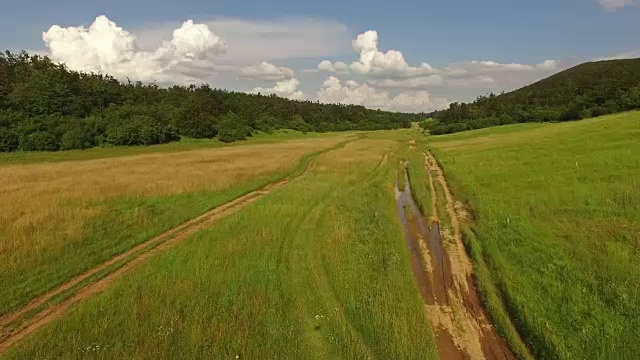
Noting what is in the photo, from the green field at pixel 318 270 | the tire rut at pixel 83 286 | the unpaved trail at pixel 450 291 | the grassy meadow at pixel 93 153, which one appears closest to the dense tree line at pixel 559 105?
the green field at pixel 318 270

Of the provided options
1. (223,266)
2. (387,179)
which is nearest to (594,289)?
(223,266)

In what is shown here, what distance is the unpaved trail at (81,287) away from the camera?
9602 mm

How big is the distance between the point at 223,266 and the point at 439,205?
46.6ft

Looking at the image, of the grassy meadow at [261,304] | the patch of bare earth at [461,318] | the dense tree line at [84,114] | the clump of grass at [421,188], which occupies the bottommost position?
the patch of bare earth at [461,318]

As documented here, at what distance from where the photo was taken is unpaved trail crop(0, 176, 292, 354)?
9602 mm

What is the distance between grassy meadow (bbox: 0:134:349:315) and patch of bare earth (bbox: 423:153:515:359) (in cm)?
1130

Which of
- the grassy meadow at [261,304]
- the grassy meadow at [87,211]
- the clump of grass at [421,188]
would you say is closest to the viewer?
the grassy meadow at [261,304]

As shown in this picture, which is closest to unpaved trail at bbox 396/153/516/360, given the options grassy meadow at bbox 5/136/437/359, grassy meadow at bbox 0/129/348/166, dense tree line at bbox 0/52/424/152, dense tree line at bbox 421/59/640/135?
grassy meadow at bbox 5/136/437/359

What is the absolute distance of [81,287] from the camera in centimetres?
1187

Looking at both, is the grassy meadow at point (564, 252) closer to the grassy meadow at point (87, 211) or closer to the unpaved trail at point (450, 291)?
the unpaved trail at point (450, 291)

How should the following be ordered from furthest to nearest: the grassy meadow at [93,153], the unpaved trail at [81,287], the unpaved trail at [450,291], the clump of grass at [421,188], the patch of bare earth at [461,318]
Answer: the grassy meadow at [93,153] < the clump of grass at [421,188] < the unpaved trail at [81,287] < the unpaved trail at [450,291] < the patch of bare earth at [461,318]

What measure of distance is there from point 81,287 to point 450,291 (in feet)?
36.4

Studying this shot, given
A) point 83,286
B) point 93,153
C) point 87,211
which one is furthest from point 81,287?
point 93,153

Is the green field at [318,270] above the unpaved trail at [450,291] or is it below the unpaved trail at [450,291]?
above
